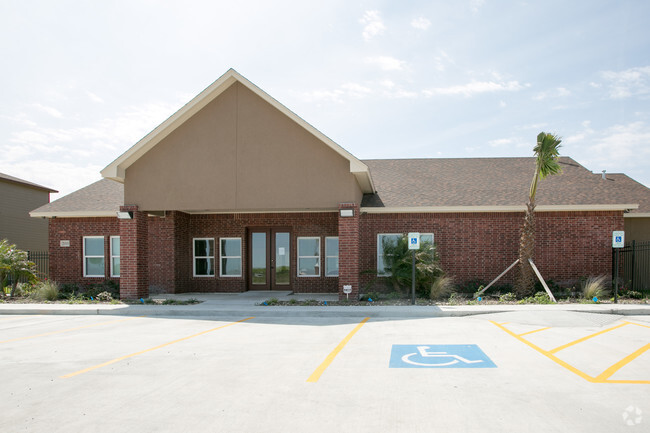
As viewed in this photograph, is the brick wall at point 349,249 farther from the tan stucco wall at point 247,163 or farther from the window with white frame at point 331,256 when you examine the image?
the window with white frame at point 331,256

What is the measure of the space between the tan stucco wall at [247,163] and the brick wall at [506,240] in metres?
3.29

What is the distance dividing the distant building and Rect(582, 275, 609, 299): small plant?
92.4 ft

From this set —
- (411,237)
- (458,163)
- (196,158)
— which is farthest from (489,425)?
(458,163)

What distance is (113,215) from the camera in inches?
754

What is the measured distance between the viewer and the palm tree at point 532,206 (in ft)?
50.7

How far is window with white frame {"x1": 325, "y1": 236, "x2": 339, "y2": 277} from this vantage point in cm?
1898

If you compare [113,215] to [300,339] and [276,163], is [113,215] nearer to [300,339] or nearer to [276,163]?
[276,163]

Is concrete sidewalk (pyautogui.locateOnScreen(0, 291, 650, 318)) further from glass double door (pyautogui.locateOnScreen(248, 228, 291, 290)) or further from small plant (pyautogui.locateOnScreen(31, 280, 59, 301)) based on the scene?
glass double door (pyautogui.locateOnScreen(248, 228, 291, 290))

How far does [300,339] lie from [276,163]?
7076mm

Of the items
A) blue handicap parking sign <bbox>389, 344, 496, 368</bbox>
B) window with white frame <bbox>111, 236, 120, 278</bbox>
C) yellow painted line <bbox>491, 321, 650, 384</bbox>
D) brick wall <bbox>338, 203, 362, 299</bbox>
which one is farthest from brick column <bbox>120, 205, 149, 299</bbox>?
yellow painted line <bbox>491, 321, 650, 384</bbox>

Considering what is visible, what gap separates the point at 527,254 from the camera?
16.0 meters

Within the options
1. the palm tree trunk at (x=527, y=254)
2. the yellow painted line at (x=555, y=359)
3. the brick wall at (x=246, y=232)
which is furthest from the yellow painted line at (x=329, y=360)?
the brick wall at (x=246, y=232)

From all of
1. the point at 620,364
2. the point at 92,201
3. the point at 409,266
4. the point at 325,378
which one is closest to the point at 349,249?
the point at 409,266

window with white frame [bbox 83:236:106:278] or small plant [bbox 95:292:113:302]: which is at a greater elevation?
window with white frame [bbox 83:236:106:278]
